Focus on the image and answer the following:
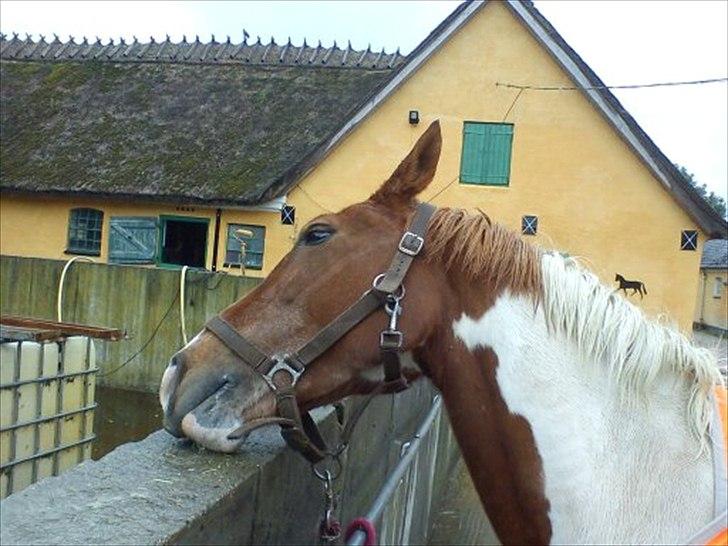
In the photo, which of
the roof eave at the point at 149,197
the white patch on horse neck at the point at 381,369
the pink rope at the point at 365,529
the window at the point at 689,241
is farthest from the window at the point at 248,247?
the pink rope at the point at 365,529

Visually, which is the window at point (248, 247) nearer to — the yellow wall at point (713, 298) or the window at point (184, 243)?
the window at point (184, 243)

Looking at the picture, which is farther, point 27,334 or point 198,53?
point 198,53

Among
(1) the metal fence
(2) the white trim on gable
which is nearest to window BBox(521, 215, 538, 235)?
(2) the white trim on gable

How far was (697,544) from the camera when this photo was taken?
1.83 m

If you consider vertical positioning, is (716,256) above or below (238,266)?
above

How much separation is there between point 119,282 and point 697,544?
35.0ft

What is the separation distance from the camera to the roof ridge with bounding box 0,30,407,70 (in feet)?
62.5

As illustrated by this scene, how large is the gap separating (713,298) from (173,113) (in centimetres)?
3595

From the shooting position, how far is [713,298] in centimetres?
4162

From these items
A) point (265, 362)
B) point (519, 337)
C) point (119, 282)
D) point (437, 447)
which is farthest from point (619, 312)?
point (119, 282)

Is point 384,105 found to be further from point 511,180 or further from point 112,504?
point 112,504

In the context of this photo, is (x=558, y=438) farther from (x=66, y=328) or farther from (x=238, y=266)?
(x=238, y=266)


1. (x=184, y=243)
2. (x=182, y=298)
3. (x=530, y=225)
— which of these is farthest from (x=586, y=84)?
(x=184, y=243)

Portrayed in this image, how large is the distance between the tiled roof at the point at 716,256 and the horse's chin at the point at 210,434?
1679 inches
